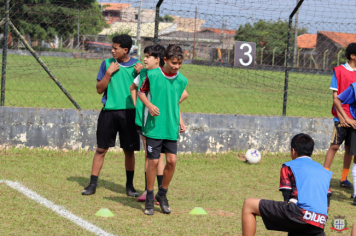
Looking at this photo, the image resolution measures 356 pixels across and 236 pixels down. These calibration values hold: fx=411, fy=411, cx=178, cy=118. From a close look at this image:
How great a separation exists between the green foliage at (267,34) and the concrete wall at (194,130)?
163 centimetres

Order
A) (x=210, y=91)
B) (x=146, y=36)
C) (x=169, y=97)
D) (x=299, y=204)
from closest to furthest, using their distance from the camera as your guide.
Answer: (x=299, y=204) < (x=169, y=97) < (x=146, y=36) < (x=210, y=91)

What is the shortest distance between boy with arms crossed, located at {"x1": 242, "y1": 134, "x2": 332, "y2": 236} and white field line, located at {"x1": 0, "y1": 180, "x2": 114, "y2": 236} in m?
1.50

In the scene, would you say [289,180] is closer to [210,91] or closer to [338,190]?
[338,190]

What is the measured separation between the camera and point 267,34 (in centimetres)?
916

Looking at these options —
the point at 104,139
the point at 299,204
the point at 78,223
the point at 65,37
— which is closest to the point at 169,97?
the point at 104,139

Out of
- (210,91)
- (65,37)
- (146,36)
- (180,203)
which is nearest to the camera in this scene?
(180,203)

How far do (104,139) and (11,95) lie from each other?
8.15 meters

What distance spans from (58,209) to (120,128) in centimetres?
127

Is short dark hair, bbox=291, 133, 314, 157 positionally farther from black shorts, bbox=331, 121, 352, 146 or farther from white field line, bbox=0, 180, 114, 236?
black shorts, bbox=331, 121, 352, 146

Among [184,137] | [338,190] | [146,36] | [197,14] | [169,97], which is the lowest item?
[338,190]

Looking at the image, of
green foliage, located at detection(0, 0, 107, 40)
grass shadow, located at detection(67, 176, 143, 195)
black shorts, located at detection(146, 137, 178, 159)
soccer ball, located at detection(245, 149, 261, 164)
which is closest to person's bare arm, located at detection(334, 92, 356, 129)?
soccer ball, located at detection(245, 149, 261, 164)

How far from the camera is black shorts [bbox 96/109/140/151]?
5.10 m

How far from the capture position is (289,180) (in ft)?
9.89

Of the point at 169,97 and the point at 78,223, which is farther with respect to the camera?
the point at 169,97
